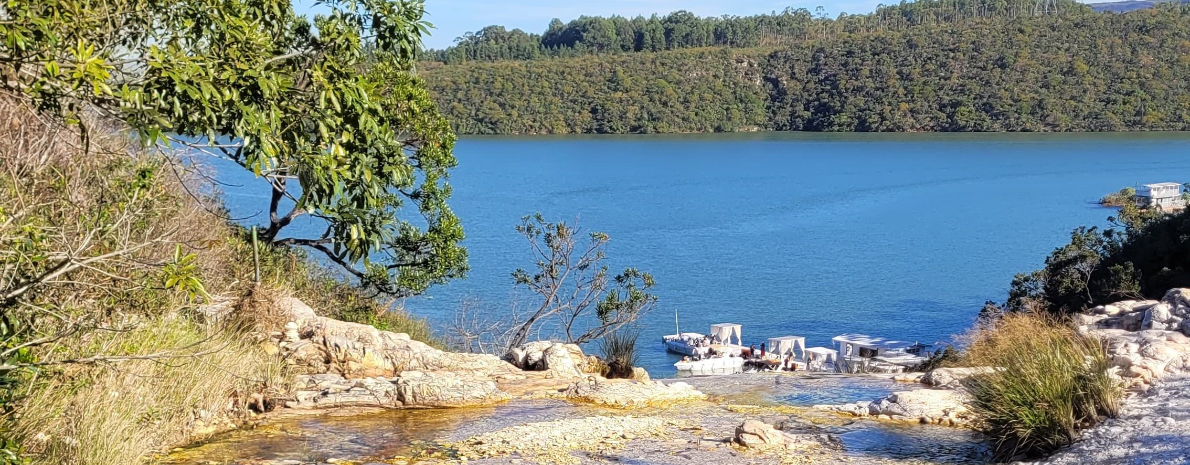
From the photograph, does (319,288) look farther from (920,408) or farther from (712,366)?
(712,366)

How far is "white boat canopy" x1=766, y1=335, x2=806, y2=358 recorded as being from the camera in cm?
3006

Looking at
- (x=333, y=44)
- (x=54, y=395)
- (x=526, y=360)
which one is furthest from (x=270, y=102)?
(x=526, y=360)

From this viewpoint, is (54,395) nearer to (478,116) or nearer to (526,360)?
(526,360)

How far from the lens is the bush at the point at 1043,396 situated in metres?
7.29

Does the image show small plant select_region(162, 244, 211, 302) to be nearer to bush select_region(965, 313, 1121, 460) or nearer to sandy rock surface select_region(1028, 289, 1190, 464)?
sandy rock surface select_region(1028, 289, 1190, 464)

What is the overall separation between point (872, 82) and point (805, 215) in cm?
6593

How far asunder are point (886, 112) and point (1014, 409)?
11849cm

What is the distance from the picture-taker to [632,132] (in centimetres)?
12612

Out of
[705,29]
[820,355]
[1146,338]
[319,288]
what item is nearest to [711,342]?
[820,355]

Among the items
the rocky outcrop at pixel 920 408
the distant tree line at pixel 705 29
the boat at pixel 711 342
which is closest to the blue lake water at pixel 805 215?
the boat at pixel 711 342

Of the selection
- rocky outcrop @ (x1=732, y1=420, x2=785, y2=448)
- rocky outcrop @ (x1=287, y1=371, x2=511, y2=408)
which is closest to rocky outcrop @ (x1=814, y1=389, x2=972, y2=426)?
rocky outcrop @ (x1=732, y1=420, x2=785, y2=448)

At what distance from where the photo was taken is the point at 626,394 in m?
9.54

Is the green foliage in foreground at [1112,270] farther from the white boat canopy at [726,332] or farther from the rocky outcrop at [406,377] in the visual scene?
the rocky outcrop at [406,377]

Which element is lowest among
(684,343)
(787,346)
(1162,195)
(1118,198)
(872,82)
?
(787,346)
